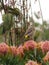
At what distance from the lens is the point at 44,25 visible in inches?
75.4

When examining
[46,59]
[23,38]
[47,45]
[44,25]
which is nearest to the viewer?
[46,59]

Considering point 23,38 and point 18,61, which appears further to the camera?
point 23,38

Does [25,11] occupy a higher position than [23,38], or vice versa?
[25,11]

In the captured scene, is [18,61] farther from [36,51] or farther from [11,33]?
[11,33]

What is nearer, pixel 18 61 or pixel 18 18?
pixel 18 61

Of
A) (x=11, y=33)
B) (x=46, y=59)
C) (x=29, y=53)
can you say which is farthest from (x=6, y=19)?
(x=46, y=59)

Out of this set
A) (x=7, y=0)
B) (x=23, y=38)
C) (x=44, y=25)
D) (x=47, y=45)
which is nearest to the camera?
(x=47, y=45)

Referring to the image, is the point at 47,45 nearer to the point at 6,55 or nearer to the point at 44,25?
the point at 6,55

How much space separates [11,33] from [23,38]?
0.07 m

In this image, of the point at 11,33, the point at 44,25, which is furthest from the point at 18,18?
the point at 44,25

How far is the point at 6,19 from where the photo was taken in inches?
52.2

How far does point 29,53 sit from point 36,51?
0.10 feet

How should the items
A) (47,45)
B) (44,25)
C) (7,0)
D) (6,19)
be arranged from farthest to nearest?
(44,25), (7,0), (6,19), (47,45)

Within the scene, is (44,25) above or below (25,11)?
below
